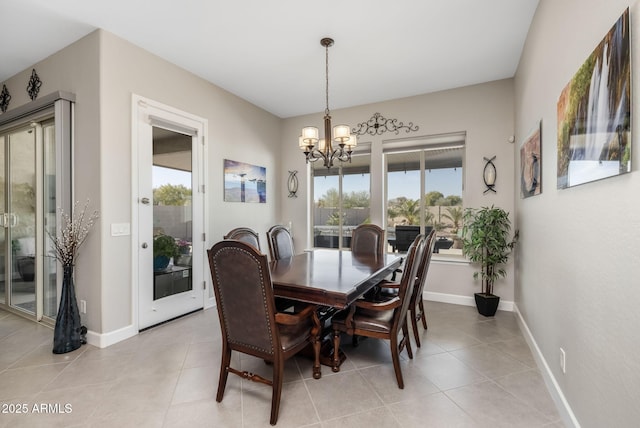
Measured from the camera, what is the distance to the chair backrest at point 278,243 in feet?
11.1

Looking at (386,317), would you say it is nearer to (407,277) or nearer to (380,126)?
(407,277)

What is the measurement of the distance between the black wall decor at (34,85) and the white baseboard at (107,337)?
268 cm

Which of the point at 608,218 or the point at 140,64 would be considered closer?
the point at 608,218

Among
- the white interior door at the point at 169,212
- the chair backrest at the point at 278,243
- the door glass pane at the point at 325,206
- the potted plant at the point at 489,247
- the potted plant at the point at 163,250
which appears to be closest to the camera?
the white interior door at the point at 169,212

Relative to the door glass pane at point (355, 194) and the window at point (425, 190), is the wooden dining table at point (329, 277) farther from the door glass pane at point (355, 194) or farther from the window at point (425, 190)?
the door glass pane at point (355, 194)

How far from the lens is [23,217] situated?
3535 mm

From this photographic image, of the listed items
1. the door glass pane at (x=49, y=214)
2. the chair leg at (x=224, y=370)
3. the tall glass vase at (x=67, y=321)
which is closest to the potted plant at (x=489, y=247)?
the chair leg at (x=224, y=370)

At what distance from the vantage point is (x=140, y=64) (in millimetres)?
3023

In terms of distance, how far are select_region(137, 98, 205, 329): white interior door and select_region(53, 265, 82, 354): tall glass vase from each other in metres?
0.51

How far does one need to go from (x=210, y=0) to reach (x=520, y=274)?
4.04 m

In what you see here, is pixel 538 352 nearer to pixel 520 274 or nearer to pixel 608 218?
pixel 520 274

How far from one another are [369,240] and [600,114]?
261 centimetres

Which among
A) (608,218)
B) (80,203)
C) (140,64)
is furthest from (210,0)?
(608,218)

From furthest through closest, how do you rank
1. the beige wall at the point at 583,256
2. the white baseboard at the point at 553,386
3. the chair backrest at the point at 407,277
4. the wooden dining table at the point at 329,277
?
the chair backrest at the point at 407,277, the wooden dining table at the point at 329,277, the white baseboard at the point at 553,386, the beige wall at the point at 583,256
